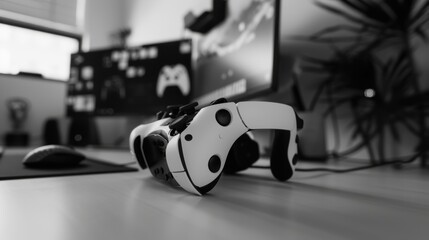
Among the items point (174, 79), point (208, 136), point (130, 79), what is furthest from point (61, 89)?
point (208, 136)

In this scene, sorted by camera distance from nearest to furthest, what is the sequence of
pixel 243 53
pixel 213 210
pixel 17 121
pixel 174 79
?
pixel 213 210
pixel 243 53
pixel 174 79
pixel 17 121

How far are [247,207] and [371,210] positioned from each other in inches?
4.8

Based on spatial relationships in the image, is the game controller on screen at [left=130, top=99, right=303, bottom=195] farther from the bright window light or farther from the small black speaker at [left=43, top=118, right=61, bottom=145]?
the bright window light

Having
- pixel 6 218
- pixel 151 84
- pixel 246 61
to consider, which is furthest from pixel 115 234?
pixel 151 84

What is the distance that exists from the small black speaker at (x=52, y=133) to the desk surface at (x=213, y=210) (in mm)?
1480

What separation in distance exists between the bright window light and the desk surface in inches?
73.3

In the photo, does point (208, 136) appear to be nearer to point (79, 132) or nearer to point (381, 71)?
point (381, 71)

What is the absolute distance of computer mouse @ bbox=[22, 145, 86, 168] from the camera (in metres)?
0.56

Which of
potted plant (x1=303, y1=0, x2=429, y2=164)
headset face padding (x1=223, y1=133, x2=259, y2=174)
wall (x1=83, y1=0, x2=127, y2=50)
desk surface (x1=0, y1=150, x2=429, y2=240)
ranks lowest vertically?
desk surface (x1=0, y1=150, x2=429, y2=240)

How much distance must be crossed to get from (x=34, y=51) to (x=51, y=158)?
193cm

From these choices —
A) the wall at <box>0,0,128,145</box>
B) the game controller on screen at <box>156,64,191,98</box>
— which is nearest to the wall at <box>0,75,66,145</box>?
the wall at <box>0,0,128,145</box>

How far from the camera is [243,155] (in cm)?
53

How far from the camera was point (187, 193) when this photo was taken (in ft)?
1.16

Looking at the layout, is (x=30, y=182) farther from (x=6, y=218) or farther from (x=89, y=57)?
(x=89, y=57)
